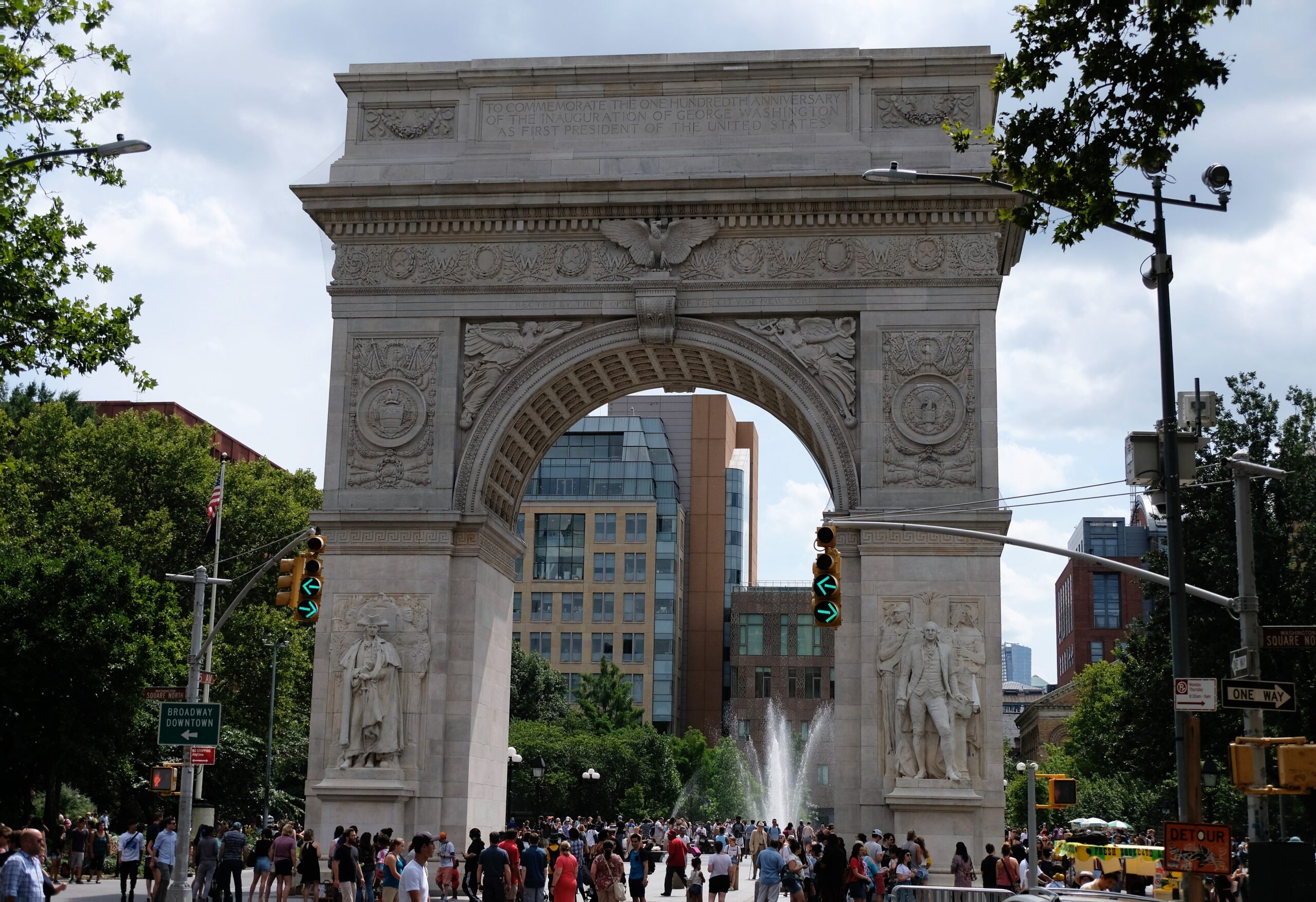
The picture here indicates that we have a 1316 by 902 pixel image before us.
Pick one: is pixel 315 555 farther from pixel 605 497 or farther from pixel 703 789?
pixel 605 497

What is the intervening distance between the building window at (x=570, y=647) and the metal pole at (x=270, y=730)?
42.9m

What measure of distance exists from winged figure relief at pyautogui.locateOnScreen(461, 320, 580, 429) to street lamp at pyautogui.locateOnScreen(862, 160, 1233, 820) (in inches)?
644

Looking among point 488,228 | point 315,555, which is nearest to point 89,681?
point 488,228

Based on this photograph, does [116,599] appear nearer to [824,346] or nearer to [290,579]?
[290,579]

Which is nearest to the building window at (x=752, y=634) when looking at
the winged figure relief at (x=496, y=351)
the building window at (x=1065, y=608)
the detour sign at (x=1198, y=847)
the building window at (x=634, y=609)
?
the building window at (x=634, y=609)

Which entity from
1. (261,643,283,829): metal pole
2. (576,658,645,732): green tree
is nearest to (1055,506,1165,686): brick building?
(576,658,645,732): green tree

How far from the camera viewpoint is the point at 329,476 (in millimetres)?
32719

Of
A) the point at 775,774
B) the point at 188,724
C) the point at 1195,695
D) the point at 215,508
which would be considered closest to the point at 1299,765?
the point at 1195,695

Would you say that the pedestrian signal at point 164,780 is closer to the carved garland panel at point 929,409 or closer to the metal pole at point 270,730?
the carved garland panel at point 929,409

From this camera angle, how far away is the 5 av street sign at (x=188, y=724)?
25.9 meters

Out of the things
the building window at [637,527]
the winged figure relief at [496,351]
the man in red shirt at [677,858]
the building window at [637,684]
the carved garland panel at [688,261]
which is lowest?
the man in red shirt at [677,858]

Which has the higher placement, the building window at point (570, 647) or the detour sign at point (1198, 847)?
the building window at point (570, 647)

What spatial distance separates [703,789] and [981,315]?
178 ft

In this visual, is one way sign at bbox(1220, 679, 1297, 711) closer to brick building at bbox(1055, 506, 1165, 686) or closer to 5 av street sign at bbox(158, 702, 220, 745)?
5 av street sign at bbox(158, 702, 220, 745)
